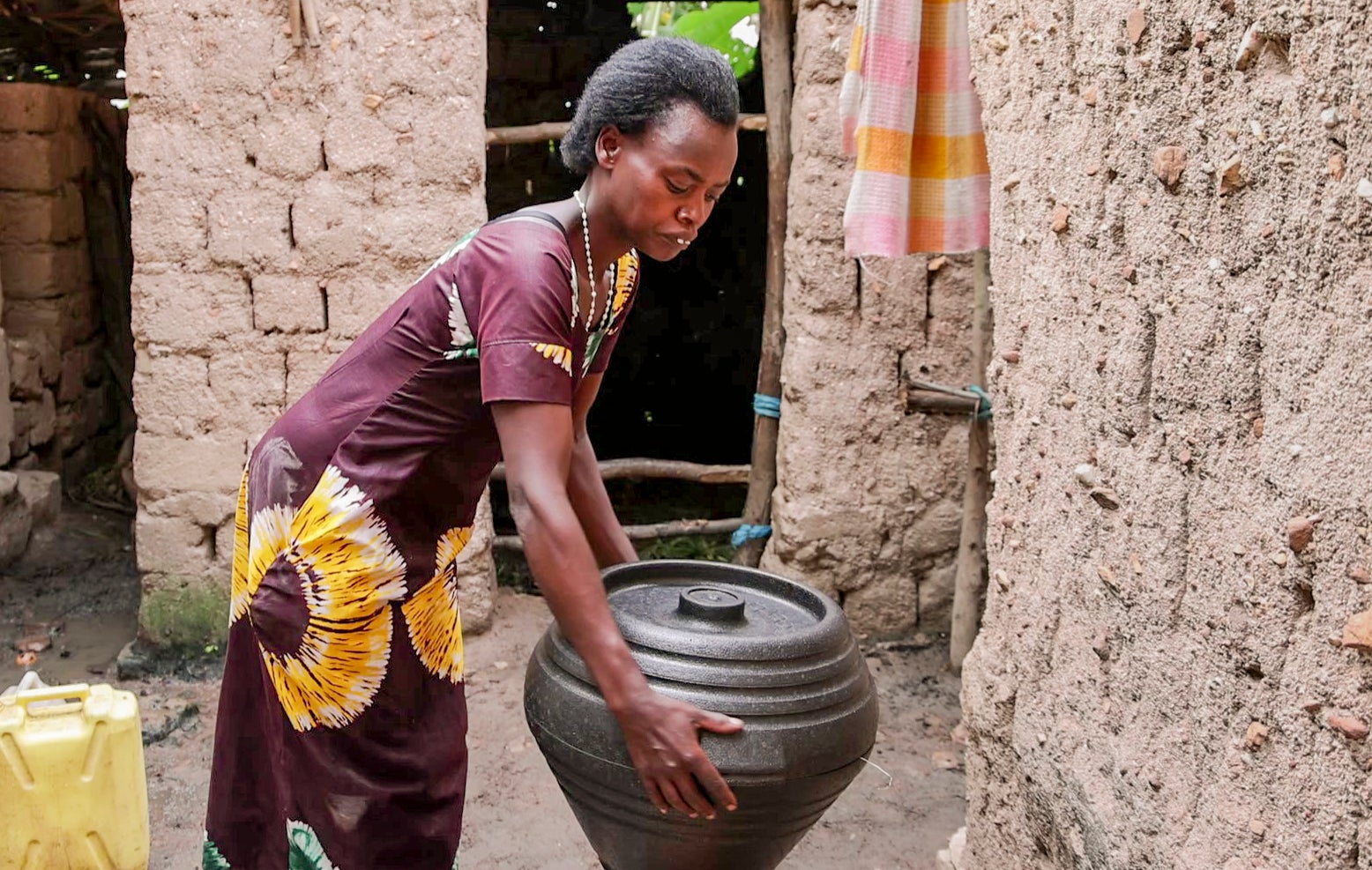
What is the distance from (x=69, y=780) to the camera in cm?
281

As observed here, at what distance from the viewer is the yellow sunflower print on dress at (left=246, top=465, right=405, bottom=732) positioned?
6.62ft

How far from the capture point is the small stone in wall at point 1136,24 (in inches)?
69.5

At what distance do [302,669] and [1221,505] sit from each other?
1.43 meters

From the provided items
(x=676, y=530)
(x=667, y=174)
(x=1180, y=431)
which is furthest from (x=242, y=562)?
(x=676, y=530)

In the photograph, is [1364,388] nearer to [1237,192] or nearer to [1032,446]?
[1237,192]

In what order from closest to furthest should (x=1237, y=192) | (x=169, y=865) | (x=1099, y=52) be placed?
(x=1237, y=192) → (x=1099, y=52) → (x=169, y=865)

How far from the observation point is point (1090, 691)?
201 centimetres

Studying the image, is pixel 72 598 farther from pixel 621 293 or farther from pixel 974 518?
pixel 621 293

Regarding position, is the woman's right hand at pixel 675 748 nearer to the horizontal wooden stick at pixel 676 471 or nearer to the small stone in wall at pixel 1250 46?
the small stone in wall at pixel 1250 46

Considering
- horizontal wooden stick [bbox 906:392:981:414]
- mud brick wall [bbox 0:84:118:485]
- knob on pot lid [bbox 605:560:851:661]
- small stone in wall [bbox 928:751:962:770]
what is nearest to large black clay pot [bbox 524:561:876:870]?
knob on pot lid [bbox 605:560:851:661]

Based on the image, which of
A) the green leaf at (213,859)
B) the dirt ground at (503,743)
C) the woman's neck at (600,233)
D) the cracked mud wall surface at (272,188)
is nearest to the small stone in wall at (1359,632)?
the woman's neck at (600,233)

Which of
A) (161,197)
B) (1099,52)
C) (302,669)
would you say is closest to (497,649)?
(161,197)

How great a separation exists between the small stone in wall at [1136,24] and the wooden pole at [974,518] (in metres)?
2.22

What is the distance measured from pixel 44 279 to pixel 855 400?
3.69 meters
